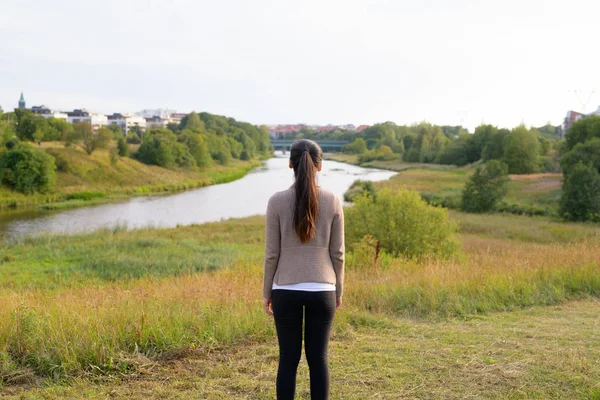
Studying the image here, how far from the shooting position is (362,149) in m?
132

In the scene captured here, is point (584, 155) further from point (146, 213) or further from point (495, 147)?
point (146, 213)

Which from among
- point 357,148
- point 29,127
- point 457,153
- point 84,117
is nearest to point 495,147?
point 457,153

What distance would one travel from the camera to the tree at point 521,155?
68.3 meters

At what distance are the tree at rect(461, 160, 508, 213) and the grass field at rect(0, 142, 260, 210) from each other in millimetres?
31604

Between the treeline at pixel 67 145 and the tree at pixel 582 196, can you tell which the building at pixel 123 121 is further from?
the tree at pixel 582 196

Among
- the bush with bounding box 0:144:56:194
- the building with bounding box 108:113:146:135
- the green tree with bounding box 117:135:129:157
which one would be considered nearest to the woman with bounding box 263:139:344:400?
the bush with bounding box 0:144:56:194

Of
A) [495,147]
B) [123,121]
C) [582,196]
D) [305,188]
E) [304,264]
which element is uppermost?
[123,121]

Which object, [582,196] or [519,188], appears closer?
[582,196]

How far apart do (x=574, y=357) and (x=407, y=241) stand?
11.9m

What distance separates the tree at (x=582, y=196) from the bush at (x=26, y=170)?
136ft

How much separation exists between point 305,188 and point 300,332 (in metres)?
0.90

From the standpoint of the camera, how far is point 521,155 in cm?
6925

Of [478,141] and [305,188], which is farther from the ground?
[478,141]

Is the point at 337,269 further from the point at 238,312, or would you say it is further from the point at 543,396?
the point at 238,312
